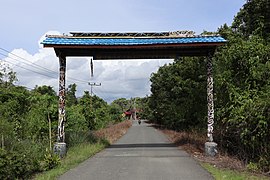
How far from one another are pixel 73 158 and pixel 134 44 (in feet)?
17.4

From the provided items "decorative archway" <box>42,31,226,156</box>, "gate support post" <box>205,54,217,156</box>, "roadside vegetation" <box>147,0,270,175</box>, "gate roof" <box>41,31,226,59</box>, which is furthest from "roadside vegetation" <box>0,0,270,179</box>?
"gate roof" <box>41,31,226,59</box>

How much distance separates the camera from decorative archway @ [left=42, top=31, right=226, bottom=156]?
13.8 meters

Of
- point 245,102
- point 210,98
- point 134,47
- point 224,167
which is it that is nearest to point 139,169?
point 224,167

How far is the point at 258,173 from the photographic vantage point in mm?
9750

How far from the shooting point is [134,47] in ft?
45.6

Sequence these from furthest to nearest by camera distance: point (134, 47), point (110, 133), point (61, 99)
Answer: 1. point (110, 133)
2. point (61, 99)
3. point (134, 47)

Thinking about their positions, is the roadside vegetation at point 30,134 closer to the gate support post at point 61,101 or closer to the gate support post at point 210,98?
the gate support post at point 61,101

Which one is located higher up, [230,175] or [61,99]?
[61,99]

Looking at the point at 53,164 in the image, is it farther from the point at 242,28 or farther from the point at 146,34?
the point at 242,28

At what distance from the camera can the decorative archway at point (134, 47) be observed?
1379 cm

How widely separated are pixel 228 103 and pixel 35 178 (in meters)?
8.15

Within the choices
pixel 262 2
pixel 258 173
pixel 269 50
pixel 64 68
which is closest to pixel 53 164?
pixel 64 68

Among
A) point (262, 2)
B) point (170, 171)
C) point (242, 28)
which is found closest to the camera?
point (170, 171)

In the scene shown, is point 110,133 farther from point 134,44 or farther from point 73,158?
point 134,44
